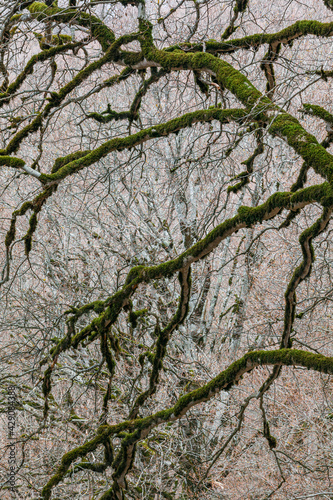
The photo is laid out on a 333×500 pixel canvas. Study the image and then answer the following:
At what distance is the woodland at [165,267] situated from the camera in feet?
10.8

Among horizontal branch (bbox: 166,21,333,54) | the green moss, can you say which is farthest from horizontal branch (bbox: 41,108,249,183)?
horizontal branch (bbox: 166,21,333,54)

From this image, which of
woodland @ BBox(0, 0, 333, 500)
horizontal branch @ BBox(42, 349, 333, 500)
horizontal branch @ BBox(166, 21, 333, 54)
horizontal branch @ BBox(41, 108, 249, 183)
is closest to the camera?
horizontal branch @ BBox(42, 349, 333, 500)

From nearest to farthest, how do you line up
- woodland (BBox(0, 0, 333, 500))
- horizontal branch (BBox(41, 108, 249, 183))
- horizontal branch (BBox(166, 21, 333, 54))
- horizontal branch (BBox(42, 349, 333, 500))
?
horizontal branch (BBox(42, 349, 333, 500))
horizontal branch (BBox(41, 108, 249, 183))
woodland (BBox(0, 0, 333, 500))
horizontal branch (BBox(166, 21, 333, 54))

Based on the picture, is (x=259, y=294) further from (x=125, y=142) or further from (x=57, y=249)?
(x=125, y=142)

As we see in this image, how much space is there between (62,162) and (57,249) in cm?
677

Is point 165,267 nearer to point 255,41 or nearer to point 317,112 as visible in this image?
point 317,112

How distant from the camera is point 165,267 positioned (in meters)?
3.21

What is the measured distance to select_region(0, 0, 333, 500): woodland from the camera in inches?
129

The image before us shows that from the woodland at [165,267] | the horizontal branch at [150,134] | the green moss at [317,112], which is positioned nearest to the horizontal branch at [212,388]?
the woodland at [165,267]

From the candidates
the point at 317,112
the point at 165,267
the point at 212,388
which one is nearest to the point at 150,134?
the point at 165,267

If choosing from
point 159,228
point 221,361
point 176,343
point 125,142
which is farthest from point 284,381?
point 125,142

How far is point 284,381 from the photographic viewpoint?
10.6m

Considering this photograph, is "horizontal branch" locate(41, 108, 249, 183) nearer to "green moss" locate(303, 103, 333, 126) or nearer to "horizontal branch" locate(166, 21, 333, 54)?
"green moss" locate(303, 103, 333, 126)

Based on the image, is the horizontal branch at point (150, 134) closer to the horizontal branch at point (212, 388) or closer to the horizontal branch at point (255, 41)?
the horizontal branch at point (255, 41)
